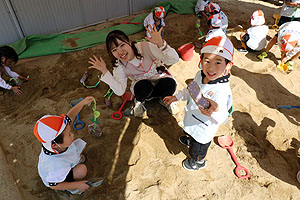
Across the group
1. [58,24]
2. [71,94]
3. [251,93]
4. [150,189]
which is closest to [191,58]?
[251,93]

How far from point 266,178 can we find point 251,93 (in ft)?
4.79

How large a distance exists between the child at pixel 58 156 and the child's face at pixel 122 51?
2.87ft

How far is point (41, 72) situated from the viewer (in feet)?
11.5

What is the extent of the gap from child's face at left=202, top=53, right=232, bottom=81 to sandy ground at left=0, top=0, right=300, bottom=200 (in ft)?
3.83

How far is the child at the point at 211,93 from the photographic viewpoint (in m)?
1.48

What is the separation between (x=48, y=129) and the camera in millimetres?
1521

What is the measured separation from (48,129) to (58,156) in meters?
0.32

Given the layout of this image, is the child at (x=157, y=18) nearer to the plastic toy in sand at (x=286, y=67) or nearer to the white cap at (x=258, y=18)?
the white cap at (x=258, y=18)

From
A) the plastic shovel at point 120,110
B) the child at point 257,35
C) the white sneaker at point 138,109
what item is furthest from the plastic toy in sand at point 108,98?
the child at point 257,35

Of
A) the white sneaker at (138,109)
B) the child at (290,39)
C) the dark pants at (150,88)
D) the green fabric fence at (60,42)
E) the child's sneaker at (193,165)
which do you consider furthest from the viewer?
the green fabric fence at (60,42)

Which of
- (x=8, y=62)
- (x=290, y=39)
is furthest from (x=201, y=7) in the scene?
(x=8, y=62)

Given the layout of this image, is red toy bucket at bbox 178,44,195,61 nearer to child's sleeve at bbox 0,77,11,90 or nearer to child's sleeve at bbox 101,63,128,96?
child's sleeve at bbox 101,63,128,96

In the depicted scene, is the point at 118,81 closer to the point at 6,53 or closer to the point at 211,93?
the point at 211,93

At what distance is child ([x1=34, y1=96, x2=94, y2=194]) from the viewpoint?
5.02ft
